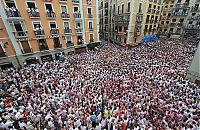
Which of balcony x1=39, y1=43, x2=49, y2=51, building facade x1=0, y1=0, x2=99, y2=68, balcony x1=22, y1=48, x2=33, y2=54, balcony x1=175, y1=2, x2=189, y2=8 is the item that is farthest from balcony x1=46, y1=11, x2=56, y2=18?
balcony x1=175, y1=2, x2=189, y2=8

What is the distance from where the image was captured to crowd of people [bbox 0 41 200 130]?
8586 mm

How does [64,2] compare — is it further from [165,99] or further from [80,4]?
[165,99]

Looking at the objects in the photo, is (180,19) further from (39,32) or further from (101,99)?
(101,99)

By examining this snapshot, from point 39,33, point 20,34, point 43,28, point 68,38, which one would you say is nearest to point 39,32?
point 39,33

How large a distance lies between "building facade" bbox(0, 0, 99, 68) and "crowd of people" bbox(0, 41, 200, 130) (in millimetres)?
3354

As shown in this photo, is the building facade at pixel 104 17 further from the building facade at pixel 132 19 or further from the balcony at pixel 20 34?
the balcony at pixel 20 34

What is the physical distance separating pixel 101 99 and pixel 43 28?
1502 cm

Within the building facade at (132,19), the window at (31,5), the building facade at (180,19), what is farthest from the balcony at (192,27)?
the window at (31,5)

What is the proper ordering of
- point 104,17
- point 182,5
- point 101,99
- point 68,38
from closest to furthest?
point 101,99 → point 68,38 → point 182,5 → point 104,17

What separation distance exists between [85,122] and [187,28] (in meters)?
38.6

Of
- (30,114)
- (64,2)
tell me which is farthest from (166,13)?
(30,114)

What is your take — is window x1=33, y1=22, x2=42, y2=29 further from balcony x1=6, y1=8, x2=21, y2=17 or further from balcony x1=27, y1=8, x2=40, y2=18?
balcony x1=6, y1=8, x2=21, y2=17

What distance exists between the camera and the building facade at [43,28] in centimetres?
1638

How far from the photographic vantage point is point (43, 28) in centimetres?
1906
